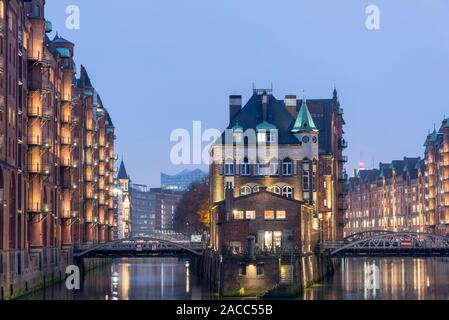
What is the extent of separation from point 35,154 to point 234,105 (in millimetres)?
39038

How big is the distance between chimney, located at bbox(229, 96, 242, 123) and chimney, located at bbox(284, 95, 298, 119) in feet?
20.5

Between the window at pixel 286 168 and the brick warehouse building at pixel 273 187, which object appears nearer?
the brick warehouse building at pixel 273 187

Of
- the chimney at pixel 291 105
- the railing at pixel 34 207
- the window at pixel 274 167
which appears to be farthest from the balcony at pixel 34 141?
the chimney at pixel 291 105

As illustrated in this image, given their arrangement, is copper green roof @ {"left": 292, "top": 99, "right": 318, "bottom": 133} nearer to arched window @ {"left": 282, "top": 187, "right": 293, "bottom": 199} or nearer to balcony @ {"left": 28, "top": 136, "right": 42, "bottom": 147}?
arched window @ {"left": 282, "top": 187, "right": 293, "bottom": 199}

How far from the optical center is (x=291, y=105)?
128 meters

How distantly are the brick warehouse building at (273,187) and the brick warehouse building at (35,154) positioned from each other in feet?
51.0

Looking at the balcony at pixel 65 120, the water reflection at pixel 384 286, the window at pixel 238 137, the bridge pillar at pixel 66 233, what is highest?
the balcony at pixel 65 120

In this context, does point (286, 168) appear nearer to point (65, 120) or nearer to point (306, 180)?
point (306, 180)

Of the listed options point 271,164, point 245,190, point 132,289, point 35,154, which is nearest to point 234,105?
point 271,164

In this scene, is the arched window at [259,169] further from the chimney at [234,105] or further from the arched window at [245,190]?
the chimney at [234,105]

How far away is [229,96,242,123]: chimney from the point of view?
123375mm

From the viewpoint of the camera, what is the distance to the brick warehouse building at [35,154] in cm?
7769

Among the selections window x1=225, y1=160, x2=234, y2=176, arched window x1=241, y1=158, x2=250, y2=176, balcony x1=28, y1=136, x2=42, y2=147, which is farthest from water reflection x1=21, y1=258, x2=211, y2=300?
arched window x1=241, y1=158, x2=250, y2=176
